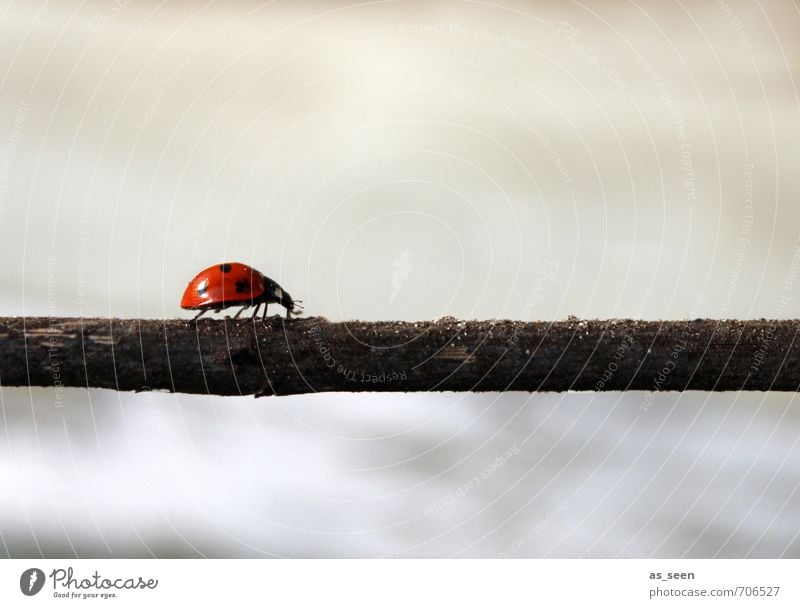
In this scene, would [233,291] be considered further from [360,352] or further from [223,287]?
[360,352]
